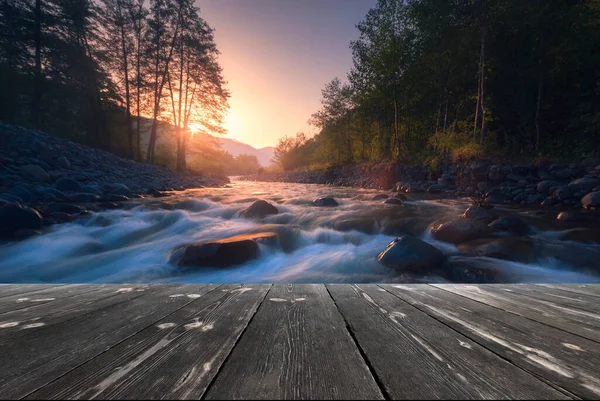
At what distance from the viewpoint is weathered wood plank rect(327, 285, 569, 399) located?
887 mm

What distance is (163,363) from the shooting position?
1.02m

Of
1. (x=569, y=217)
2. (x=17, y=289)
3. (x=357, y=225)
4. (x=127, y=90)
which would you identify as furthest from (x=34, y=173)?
(x=569, y=217)

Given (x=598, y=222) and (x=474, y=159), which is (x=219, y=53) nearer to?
(x=474, y=159)

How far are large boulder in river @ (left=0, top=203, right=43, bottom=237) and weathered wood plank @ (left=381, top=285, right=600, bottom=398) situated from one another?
894 cm

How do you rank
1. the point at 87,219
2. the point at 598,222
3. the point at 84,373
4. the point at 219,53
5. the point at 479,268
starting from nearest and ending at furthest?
1. the point at 84,373
2. the point at 479,268
3. the point at 598,222
4. the point at 87,219
5. the point at 219,53

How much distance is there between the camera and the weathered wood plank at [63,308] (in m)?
1.45

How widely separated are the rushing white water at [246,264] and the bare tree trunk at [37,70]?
15.3 m

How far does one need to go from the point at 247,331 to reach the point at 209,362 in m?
0.34

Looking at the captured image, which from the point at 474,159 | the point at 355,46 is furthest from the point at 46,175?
the point at 355,46

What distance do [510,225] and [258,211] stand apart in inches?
290

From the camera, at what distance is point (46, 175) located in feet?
34.9

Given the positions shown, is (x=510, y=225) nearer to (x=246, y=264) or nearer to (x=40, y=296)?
(x=246, y=264)

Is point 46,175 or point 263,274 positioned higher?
point 46,175

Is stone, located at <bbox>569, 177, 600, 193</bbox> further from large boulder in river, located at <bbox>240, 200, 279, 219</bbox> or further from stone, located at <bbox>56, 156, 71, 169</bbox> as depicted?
stone, located at <bbox>56, 156, 71, 169</bbox>
